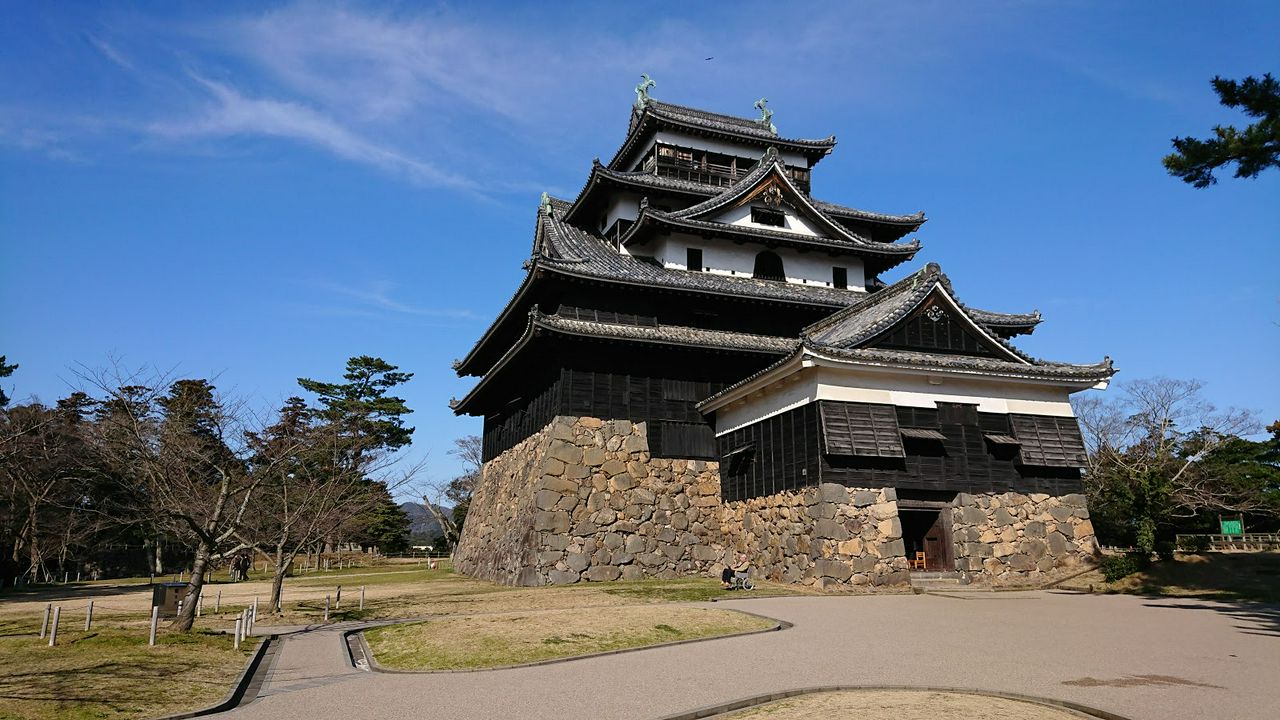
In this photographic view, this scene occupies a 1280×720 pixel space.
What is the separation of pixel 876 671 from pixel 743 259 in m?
22.6

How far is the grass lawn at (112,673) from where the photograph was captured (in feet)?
28.3

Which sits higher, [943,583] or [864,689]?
[943,583]

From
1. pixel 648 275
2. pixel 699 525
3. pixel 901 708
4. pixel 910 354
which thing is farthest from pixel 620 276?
pixel 901 708

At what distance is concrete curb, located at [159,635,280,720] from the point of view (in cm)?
847

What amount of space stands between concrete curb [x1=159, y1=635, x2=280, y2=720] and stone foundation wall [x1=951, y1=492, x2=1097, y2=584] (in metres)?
17.0

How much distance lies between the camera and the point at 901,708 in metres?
7.94

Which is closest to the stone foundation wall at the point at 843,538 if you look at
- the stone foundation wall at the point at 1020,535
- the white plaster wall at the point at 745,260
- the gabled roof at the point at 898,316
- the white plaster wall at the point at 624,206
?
the stone foundation wall at the point at 1020,535

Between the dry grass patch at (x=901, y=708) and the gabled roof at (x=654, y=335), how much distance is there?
631 inches

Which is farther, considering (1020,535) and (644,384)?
(644,384)

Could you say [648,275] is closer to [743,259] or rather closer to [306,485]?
[743,259]

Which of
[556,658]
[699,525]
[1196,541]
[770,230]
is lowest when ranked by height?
[556,658]

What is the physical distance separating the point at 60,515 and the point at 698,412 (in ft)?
120

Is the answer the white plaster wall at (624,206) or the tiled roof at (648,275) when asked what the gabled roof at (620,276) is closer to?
the tiled roof at (648,275)

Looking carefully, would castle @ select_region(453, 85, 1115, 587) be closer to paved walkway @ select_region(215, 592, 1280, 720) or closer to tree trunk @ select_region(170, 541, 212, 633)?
paved walkway @ select_region(215, 592, 1280, 720)
